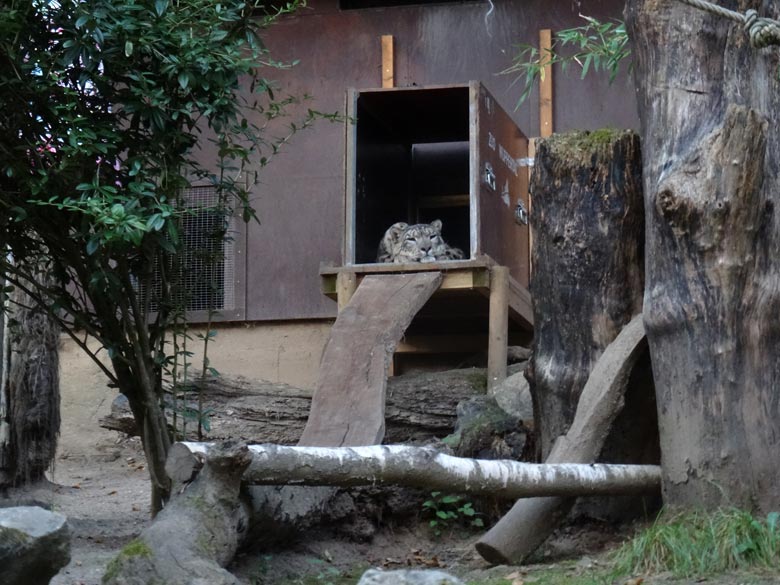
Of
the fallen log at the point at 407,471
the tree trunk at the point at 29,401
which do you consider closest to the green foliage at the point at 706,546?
the fallen log at the point at 407,471

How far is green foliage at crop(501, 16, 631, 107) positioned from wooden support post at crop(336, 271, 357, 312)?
183 centimetres

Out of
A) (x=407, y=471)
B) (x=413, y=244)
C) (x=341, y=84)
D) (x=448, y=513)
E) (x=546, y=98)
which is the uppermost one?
(x=341, y=84)

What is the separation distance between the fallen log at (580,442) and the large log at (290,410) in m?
2.25

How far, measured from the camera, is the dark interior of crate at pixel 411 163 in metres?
11.0

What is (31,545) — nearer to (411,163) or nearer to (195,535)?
(195,535)

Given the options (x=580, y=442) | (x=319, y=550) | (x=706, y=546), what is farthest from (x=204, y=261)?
(x=706, y=546)

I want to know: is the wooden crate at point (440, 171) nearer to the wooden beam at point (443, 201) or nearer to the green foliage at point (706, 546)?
the wooden beam at point (443, 201)

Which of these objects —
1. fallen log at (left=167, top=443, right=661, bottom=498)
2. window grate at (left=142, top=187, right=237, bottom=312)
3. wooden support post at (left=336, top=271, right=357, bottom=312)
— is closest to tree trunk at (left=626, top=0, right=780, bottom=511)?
fallen log at (left=167, top=443, right=661, bottom=498)

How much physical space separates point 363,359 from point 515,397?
117cm

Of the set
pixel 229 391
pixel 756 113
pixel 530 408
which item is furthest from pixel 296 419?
pixel 756 113

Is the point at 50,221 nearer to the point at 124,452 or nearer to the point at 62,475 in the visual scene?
the point at 62,475

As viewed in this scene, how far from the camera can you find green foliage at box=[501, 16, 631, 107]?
8.88m

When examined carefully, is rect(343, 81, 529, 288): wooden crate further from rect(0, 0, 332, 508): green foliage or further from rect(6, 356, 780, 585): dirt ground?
rect(0, 0, 332, 508): green foliage

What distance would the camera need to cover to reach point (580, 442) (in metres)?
6.42
